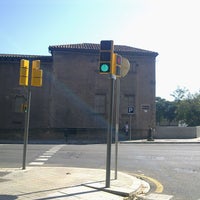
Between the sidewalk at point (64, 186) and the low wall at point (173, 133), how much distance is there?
1009 inches

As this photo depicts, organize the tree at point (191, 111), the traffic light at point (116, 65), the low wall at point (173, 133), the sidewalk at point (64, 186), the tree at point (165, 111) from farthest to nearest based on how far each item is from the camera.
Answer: the tree at point (165, 111)
the tree at point (191, 111)
the low wall at point (173, 133)
the traffic light at point (116, 65)
the sidewalk at point (64, 186)

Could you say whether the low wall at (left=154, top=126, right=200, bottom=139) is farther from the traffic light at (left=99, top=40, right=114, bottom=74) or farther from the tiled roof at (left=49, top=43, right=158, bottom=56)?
the traffic light at (left=99, top=40, right=114, bottom=74)

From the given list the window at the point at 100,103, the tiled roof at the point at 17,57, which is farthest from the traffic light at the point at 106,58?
the tiled roof at the point at 17,57

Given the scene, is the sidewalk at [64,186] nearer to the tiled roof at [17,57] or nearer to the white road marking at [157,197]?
the white road marking at [157,197]

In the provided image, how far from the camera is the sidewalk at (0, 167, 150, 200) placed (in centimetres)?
794

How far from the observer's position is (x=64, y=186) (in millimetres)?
8961

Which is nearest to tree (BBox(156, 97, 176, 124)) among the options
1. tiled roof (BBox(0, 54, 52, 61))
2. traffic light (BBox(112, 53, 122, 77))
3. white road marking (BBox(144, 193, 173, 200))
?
tiled roof (BBox(0, 54, 52, 61))

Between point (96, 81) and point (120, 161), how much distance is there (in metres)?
21.9

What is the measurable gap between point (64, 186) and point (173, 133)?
94.5 feet

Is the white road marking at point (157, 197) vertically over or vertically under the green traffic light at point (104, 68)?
under

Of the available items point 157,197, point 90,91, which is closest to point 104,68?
point 157,197

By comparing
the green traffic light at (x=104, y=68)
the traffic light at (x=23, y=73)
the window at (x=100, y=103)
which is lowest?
the green traffic light at (x=104, y=68)

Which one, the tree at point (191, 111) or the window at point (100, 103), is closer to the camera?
the window at point (100, 103)

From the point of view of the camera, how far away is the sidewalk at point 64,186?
7938mm
